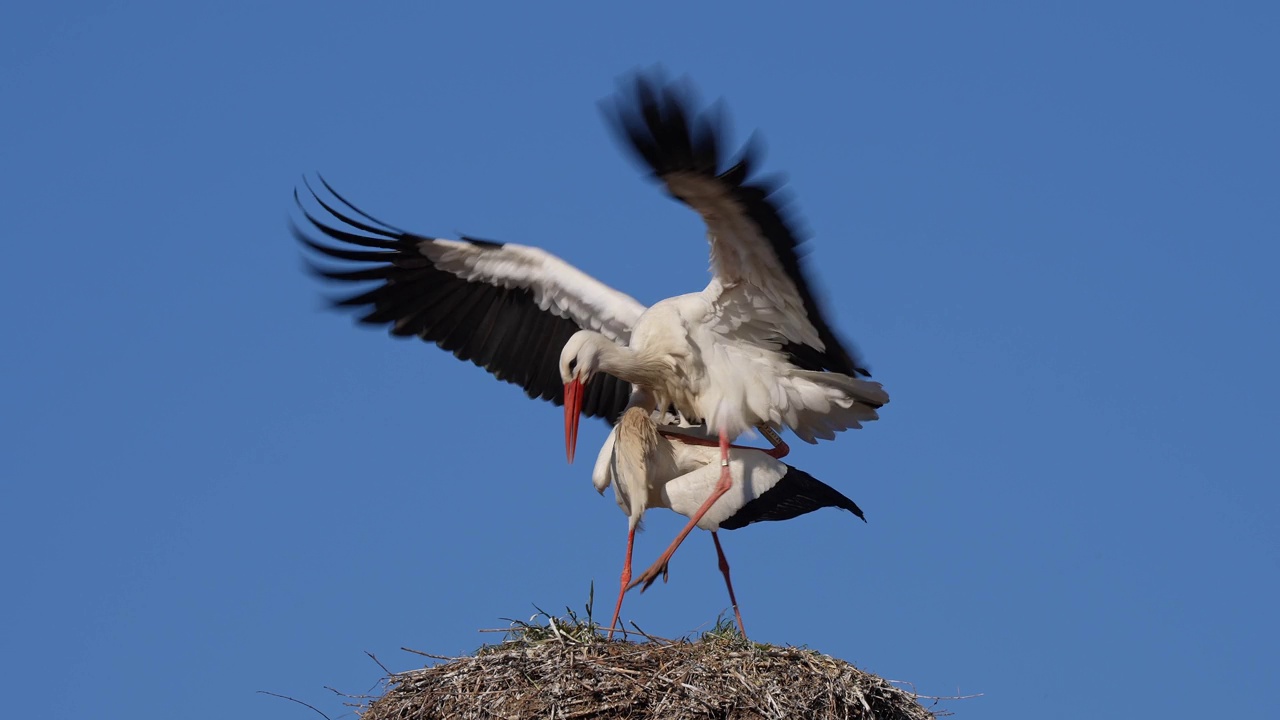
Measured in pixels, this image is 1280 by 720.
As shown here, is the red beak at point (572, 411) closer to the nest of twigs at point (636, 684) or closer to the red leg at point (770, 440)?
the red leg at point (770, 440)

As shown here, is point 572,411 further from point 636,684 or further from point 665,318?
point 636,684

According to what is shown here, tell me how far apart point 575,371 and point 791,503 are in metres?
1.45

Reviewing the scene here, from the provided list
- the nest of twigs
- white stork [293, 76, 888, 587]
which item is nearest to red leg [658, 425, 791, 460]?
white stork [293, 76, 888, 587]

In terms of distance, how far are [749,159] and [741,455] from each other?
2.16m

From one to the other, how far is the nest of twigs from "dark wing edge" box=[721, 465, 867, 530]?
1.26 metres

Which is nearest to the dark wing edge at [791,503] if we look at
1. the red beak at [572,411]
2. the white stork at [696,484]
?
the white stork at [696,484]

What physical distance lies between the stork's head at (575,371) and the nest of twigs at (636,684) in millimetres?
1764

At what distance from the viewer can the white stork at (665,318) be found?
27.6 ft

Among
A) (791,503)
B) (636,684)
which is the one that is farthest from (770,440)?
(636,684)

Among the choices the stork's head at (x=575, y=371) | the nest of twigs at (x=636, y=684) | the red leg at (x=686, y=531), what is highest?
the stork's head at (x=575, y=371)

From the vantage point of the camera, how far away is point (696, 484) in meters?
9.50

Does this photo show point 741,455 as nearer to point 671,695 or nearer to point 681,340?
point 681,340

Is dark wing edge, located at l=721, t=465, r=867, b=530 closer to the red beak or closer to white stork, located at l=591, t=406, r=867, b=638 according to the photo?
white stork, located at l=591, t=406, r=867, b=638

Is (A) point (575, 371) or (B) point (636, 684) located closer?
(B) point (636, 684)
